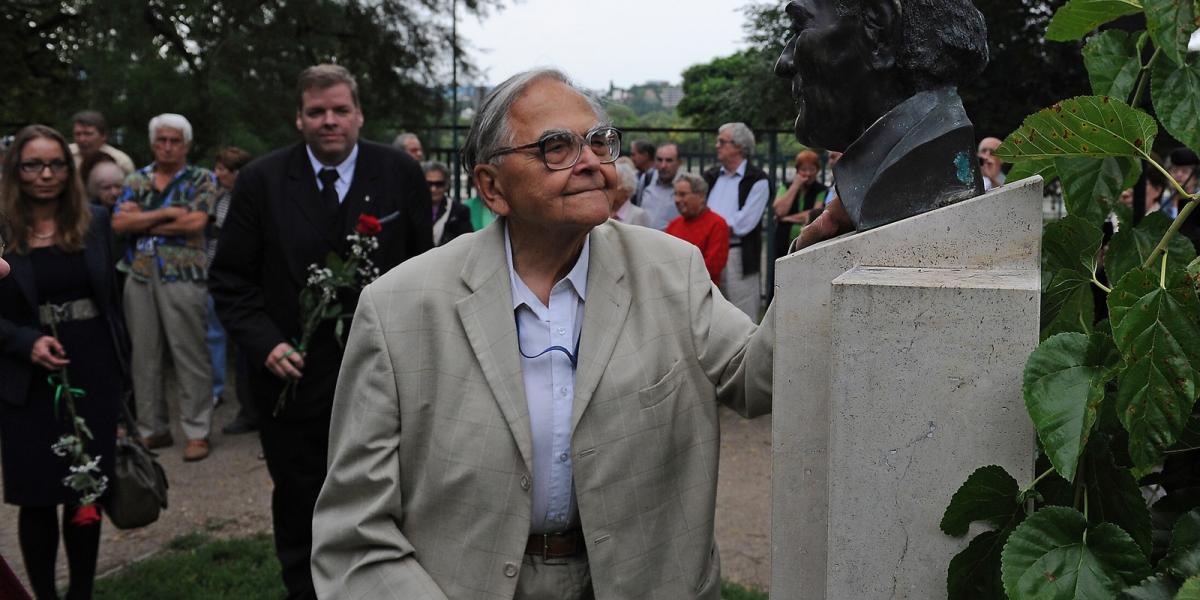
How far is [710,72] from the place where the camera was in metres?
43.3

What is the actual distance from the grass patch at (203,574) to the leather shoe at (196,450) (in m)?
1.52

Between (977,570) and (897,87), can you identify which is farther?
(897,87)

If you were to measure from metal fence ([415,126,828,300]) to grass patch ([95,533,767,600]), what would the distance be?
5012mm

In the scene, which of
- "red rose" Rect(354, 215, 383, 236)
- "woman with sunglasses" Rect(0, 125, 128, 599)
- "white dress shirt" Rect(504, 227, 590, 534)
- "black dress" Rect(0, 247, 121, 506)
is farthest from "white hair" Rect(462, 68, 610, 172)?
"black dress" Rect(0, 247, 121, 506)

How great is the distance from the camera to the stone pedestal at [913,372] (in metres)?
1.70

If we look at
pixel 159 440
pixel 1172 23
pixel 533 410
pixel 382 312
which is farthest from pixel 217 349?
pixel 1172 23

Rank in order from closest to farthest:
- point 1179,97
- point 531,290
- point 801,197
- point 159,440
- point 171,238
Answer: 1. point 1179,97
2. point 531,290
3. point 171,238
4. point 159,440
5. point 801,197

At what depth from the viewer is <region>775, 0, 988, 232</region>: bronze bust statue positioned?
1940mm

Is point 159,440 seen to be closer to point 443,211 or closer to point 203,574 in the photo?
point 443,211

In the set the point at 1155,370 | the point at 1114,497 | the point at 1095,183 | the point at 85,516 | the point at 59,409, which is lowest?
the point at 85,516

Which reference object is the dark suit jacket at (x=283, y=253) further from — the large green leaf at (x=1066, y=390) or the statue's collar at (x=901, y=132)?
the large green leaf at (x=1066, y=390)

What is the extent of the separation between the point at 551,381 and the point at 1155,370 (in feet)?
3.84

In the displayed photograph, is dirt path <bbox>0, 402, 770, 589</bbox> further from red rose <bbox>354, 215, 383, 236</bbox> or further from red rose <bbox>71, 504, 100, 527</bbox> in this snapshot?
red rose <bbox>354, 215, 383, 236</bbox>

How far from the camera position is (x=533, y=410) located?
2285 mm
